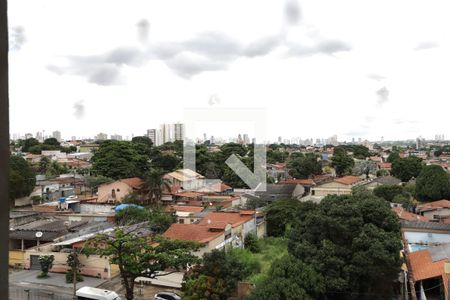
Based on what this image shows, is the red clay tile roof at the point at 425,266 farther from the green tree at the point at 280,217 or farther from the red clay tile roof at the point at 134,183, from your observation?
the red clay tile roof at the point at 134,183

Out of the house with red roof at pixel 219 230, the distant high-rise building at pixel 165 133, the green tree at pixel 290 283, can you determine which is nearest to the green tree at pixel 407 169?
the house with red roof at pixel 219 230

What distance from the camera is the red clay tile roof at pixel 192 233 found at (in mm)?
9031

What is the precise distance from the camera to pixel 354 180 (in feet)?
69.4

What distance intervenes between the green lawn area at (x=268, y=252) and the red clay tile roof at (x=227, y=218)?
77 cm

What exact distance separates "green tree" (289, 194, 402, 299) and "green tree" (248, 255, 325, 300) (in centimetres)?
39

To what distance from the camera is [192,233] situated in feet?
30.7

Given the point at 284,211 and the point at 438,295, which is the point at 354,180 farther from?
the point at 438,295

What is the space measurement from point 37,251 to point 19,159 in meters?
7.68

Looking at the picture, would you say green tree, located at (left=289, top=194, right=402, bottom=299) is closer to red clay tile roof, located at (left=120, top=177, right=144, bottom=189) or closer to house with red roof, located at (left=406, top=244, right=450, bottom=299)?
house with red roof, located at (left=406, top=244, right=450, bottom=299)

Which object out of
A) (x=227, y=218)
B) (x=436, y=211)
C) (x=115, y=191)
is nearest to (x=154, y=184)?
(x=115, y=191)

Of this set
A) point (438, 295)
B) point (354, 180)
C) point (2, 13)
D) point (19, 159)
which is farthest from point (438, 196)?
point (2, 13)

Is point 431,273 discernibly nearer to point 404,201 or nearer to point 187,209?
point 187,209

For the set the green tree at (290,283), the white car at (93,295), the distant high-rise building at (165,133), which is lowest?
the white car at (93,295)

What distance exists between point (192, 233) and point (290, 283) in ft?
12.3
